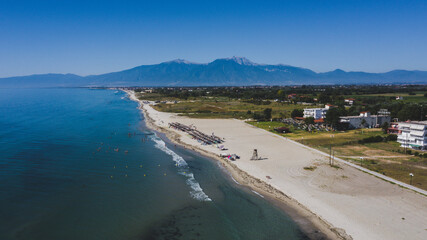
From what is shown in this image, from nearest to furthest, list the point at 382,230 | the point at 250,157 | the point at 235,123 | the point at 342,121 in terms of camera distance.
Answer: the point at 382,230
the point at 250,157
the point at 342,121
the point at 235,123

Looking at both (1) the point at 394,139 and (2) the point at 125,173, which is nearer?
(2) the point at 125,173

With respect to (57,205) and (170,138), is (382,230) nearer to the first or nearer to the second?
(57,205)

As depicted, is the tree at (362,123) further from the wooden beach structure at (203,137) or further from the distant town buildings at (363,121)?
the wooden beach structure at (203,137)

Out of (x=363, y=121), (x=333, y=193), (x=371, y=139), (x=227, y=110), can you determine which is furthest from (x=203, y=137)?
(x=227, y=110)

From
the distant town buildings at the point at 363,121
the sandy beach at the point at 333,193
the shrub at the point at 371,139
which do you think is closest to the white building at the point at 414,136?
the shrub at the point at 371,139

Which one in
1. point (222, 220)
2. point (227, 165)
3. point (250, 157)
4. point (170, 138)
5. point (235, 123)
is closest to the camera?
point (222, 220)

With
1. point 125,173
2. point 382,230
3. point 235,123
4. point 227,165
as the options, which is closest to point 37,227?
point 125,173

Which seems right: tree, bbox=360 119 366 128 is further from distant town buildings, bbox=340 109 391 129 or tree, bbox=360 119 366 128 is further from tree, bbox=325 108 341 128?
tree, bbox=325 108 341 128

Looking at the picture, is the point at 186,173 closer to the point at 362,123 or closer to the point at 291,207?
the point at 291,207
